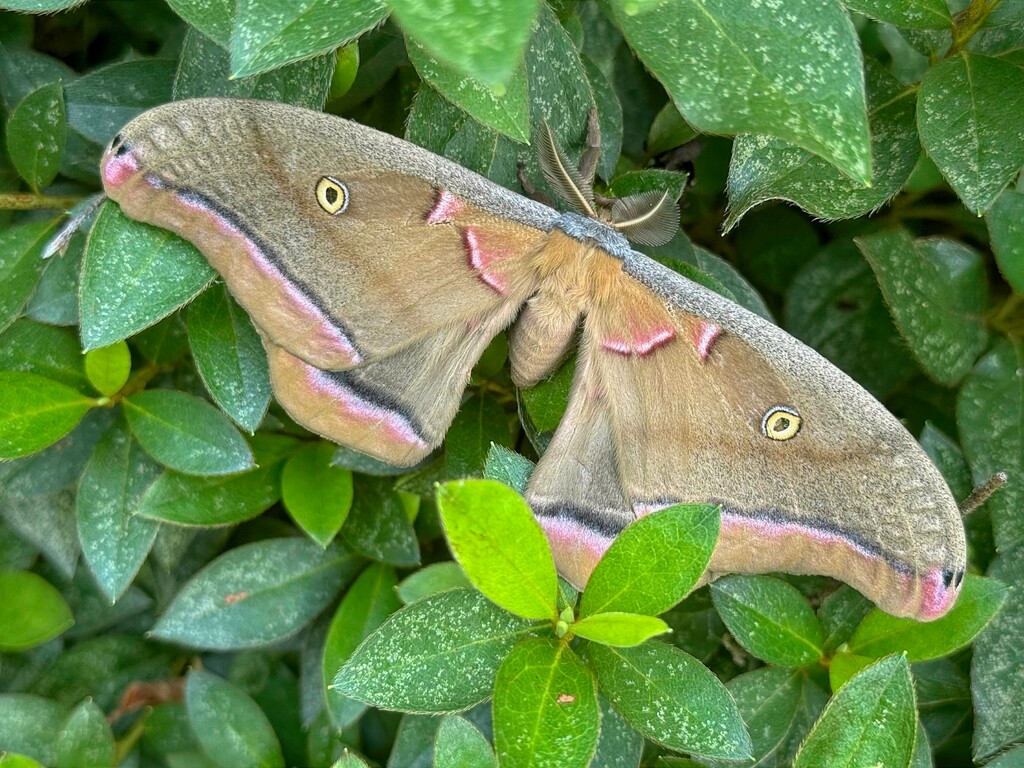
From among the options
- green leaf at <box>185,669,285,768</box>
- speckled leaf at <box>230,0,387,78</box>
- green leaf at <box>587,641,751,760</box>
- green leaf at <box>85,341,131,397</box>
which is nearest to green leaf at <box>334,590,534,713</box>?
green leaf at <box>587,641,751,760</box>

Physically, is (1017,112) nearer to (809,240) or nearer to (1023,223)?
(1023,223)

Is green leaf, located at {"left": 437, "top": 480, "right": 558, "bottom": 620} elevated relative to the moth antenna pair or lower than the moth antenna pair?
lower

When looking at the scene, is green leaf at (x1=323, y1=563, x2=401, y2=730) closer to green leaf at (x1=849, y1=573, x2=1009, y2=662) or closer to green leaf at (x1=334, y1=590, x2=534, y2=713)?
green leaf at (x1=334, y1=590, x2=534, y2=713)

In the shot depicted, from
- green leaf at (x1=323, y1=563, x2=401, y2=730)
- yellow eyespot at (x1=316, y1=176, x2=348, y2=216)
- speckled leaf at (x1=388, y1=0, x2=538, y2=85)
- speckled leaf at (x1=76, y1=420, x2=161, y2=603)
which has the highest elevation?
speckled leaf at (x1=388, y1=0, x2=538, y2=85)

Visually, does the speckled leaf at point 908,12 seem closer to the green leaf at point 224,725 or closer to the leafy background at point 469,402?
the leafy background at point 469,402

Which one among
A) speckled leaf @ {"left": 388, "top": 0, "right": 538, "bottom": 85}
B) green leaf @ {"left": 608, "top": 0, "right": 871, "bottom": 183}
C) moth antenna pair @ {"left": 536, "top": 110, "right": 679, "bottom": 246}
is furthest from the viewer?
moth antenna pair @ {"left": 536, "top": 110, "right": 679, "bottom": 246}

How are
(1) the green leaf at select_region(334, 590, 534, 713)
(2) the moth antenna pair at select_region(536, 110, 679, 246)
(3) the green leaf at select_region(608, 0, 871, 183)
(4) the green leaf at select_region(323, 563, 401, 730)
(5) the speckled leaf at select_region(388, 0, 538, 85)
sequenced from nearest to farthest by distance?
(5) the speckled leaf at select_region(388, 0, 538, 85), (3) the green leaf at select_region(608, 0, 871, 183), (1) the green leaf at select_region(334, 590, 534, 713), (2) the moth antenna pair at select_region(536, 110, 679, 246), (4) the green leaf at select_region(323, 563, 401, 730)

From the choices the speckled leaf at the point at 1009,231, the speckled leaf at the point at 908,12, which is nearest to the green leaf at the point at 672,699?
the speckled leaf at the point at 1009,231

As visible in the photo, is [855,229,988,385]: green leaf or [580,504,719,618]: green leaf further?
[855,229,988,385]: green leaf

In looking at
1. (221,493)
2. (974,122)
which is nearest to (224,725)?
(221,493)
